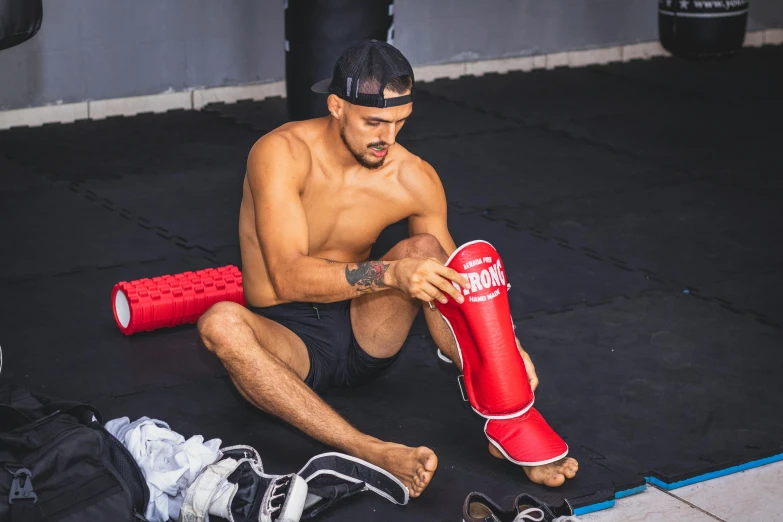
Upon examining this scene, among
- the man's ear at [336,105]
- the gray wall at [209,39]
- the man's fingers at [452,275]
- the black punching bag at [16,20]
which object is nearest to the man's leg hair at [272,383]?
the man's fingers at [452,275]

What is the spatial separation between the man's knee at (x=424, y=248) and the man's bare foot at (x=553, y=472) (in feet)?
2.19

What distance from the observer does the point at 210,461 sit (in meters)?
3.09

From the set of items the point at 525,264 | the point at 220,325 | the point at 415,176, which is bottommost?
the point at 525,264

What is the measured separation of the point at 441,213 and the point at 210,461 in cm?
110

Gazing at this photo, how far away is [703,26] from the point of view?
22.7 feet

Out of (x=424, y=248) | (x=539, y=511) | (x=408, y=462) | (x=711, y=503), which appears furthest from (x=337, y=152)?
(x=711, y=503)

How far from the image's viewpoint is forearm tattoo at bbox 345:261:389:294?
3137mm

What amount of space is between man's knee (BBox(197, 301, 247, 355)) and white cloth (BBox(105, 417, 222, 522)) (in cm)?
27

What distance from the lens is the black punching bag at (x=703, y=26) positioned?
6.88 metres

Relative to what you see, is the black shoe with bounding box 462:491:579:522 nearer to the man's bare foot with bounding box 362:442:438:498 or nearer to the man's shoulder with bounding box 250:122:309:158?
the man's bare foot with bounding box 362:442:438:498

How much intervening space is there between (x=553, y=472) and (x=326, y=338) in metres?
0.86

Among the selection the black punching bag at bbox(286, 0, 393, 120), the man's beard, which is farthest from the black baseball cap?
the black punching bag at bbox(286, 0, 393, 120)

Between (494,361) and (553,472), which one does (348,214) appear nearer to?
(494,361)

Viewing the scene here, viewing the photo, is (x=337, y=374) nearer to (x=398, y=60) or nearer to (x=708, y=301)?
(x=398, y=60)
